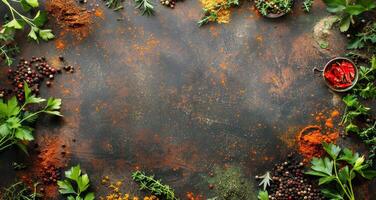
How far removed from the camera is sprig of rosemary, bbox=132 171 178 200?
148 inches

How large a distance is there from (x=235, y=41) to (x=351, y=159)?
4.00 ft

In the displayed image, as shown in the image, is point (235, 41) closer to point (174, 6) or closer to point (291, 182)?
point (174, 6)

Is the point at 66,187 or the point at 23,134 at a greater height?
the point at 23,134

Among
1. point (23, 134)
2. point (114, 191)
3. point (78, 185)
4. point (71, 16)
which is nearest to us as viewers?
point (23, 134)

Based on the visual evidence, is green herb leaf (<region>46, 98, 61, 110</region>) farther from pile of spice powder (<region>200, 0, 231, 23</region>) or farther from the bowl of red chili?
the bowl of red chili

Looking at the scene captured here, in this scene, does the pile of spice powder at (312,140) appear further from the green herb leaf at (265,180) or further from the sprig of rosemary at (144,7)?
the sprig of rosemary at (144,7)

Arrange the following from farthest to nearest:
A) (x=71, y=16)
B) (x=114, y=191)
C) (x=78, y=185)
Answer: (x=71, y=16)
(x=114, y=191)
(x=78, y=185)

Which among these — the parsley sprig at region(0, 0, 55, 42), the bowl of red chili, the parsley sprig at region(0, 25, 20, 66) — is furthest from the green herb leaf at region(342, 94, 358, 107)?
the parsley sprig at region(0, 25, 20, 66)

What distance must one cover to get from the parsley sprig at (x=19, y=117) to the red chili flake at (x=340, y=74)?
2040 mm

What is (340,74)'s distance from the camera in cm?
380

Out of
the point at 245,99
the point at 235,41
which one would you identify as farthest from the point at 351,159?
the point at 235,41

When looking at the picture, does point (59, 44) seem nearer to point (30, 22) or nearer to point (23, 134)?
point (30, 22)

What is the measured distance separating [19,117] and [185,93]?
4.09 ft

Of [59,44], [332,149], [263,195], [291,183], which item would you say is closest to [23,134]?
[59,44]
